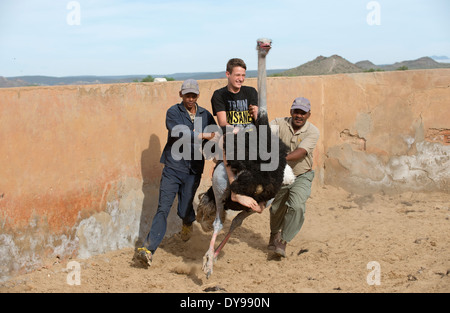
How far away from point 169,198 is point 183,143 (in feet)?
1.89

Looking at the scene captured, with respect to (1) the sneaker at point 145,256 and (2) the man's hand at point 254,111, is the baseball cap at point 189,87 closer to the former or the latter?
(2) the man's hand at point 254,111

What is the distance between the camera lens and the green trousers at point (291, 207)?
17.9 ft

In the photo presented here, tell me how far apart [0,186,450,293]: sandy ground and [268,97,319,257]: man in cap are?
0.95 feet

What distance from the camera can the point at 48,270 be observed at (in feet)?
16.5

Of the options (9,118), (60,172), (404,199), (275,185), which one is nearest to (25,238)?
(60,172)

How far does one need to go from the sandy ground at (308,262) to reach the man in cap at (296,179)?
29cm

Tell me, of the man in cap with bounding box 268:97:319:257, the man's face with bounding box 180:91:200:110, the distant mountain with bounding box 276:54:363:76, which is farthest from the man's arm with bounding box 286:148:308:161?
the distant mountain with bounding box 276:54:363:76

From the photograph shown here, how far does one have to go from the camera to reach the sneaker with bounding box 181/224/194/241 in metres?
5.77

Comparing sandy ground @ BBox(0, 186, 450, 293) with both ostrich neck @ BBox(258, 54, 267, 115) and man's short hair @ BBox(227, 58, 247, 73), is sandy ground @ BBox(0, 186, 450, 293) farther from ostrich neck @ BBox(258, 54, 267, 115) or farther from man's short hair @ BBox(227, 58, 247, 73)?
man's short hair @ BBox(227, 58, 247, 73)

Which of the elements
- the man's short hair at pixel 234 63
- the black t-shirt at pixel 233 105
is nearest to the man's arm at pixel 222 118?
the black t-shirt at pixel 233 105

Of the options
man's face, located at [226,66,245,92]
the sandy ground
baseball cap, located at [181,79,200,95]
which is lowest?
the sandy ground

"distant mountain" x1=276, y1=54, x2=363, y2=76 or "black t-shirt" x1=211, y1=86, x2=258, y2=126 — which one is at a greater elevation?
"distant mountain" x1=276, y1=54, x2=363, y2=76

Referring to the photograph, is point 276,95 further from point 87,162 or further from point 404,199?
point 87,162

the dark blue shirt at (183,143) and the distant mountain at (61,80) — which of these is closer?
the dark blue shirt at (183,143)
